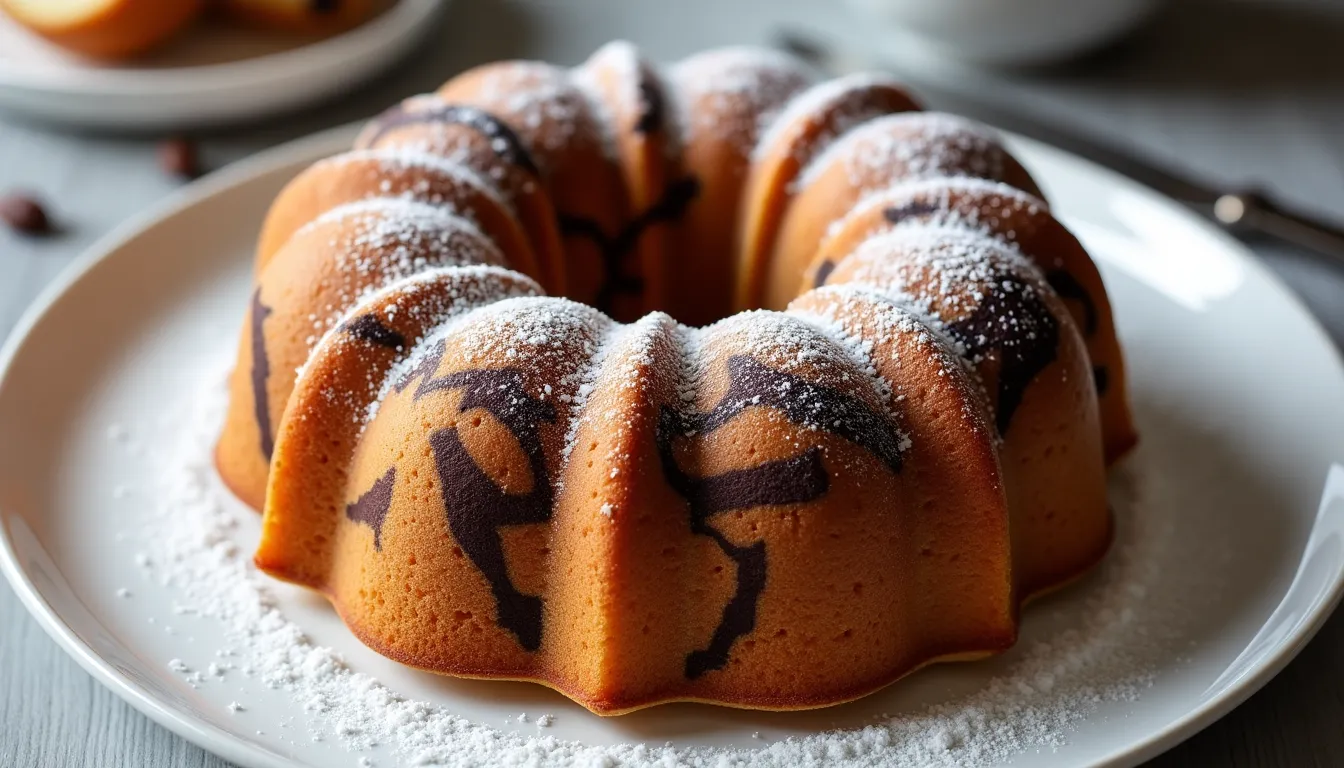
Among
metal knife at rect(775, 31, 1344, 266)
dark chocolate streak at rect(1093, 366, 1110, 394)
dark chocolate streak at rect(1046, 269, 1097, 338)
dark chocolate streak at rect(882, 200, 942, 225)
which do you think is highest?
dark chocolate streak at rect(882, 200, 942, 225)

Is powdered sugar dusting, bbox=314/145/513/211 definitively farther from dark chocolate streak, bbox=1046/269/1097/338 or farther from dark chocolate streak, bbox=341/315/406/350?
dark chocolate streak, bbox=1046/269/1097/338

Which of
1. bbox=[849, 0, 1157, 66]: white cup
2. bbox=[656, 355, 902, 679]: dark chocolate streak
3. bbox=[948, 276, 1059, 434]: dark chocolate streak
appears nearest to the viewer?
bbox=[656, 355, 902, 679]: dark chocolate streak

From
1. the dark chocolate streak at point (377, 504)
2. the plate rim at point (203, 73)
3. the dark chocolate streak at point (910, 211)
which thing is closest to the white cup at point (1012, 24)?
the plate rim at point (203, 73)

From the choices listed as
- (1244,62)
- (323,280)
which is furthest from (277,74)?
(1244,62)

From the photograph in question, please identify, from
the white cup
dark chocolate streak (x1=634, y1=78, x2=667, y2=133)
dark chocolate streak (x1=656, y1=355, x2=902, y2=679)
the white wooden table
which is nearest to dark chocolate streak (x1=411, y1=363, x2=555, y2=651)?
dark chocolate streak (x1=656, y1=355, x2=902, y2=679)

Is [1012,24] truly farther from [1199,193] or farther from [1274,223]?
[1274,223]

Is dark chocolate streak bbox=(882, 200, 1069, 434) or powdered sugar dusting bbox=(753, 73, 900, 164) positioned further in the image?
powdered sugar dusting bbox=(753, 73, 900, 164)

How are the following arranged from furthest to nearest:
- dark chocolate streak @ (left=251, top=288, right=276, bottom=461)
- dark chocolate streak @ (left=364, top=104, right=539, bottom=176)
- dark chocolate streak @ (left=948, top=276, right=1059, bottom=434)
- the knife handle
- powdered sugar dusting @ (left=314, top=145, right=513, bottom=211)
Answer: the knife handle, dark chocolate streak @ (left=364, top=104, right=539, bottom=176), powdered sugar dusting @ (left=314, top=145, right=513, bottom=211), dark chocolate streak @ (left=251, top=288, right=276, bottom=461), dark chocolate streak @ (left=948, top=276, right=1059, bottom=434)

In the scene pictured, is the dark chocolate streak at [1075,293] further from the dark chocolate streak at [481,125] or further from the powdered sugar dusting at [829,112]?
the dark chocolate streak at [481,125]
